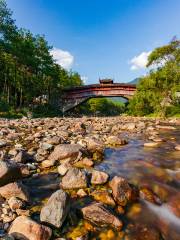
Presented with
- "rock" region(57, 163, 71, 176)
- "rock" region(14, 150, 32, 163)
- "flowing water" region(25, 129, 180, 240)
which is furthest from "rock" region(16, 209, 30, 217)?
"rock" region(14, 150, 32, 163)

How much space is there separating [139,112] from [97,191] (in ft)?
142

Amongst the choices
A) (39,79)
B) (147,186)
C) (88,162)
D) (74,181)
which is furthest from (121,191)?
(39,79)

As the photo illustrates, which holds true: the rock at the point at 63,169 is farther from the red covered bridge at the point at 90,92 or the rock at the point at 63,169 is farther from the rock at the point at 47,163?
the red covered bridge at the point at 90,92

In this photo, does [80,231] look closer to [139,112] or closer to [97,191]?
[97,191]

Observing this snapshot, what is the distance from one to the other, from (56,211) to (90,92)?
60.7 meters

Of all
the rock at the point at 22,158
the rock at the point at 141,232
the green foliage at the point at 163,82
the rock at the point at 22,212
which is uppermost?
the green foliage at the point at 163,82

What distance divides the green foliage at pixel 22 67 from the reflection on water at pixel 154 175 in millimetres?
30863

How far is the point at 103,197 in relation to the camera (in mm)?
5492

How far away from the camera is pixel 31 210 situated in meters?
4.81

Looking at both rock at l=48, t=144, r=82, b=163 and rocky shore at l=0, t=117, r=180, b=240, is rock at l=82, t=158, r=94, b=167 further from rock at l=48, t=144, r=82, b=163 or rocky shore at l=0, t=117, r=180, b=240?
rock at l=48, t=144, r=82, b=163

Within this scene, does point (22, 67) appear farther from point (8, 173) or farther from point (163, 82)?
point (8, 173)

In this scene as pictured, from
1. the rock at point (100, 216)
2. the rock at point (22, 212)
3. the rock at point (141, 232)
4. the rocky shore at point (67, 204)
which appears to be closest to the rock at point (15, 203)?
the rocky shore at point (67, 204)

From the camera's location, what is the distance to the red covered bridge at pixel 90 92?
6331 centimetres

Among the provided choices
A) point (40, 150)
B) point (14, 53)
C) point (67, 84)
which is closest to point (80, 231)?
point (40, 150)
